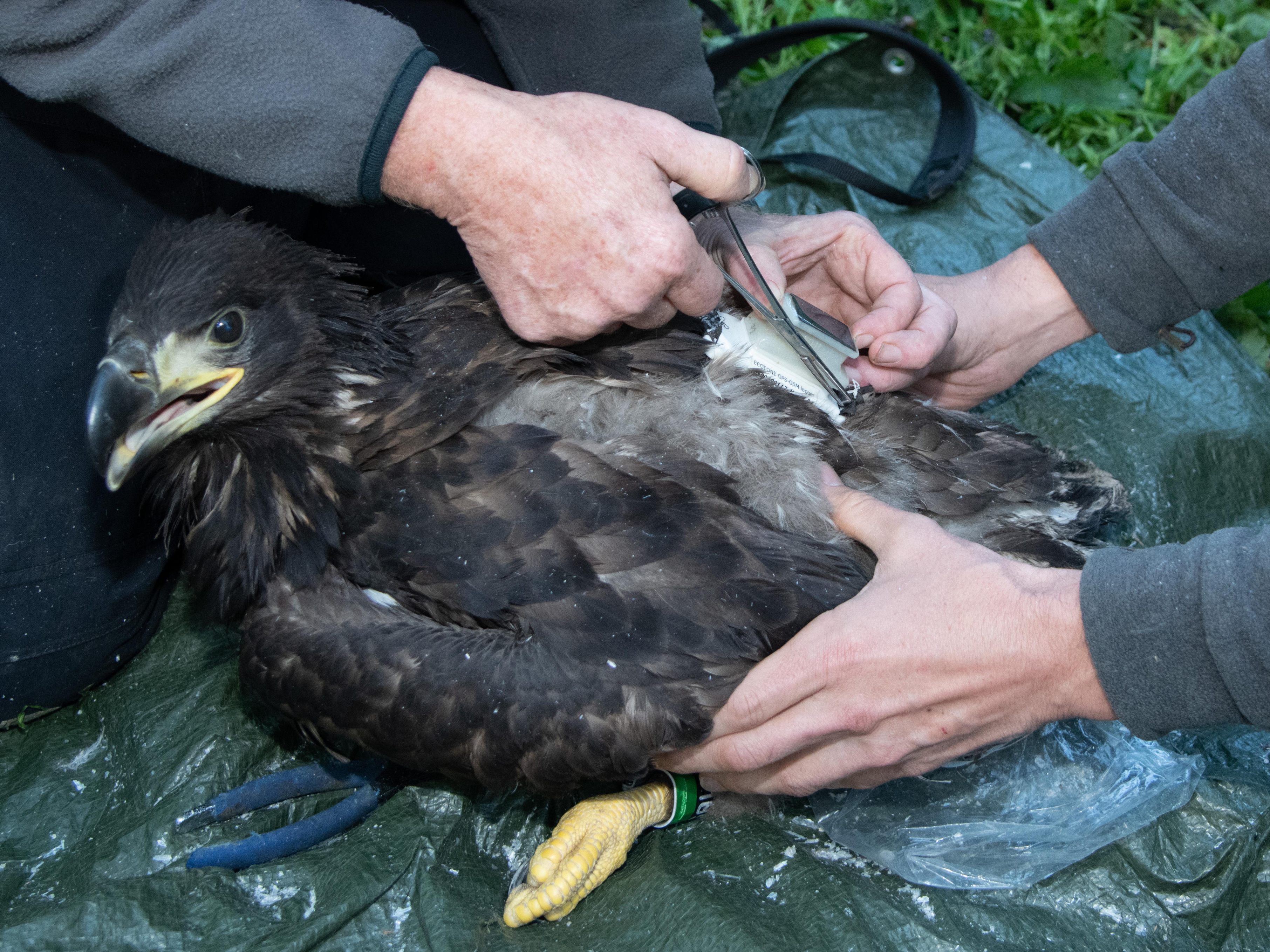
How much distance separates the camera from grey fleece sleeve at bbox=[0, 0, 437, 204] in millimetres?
1982

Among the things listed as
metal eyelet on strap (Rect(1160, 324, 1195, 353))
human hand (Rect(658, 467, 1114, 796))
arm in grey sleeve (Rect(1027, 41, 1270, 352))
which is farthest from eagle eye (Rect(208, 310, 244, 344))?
metal eyelet on strap (Rect(1160, 324, 1195, 353))

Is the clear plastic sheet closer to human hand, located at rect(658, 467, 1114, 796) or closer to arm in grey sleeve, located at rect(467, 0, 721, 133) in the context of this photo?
human hand, located at rect(658, 467, 1114, 796)

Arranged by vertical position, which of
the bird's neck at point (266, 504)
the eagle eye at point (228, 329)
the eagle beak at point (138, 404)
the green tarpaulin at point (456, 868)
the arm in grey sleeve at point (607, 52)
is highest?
the arm in grey sleeve at point (607, 52)

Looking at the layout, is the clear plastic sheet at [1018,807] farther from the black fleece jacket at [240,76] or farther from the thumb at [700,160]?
the black fleece jacket at [240,76]

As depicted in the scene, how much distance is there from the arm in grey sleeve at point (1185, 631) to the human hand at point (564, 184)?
1.01 meters

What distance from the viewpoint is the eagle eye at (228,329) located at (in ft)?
7.13

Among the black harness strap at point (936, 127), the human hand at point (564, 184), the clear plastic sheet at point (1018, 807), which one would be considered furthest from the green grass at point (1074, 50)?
the human hand at point (564, 184)

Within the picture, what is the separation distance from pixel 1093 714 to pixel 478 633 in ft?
3.98

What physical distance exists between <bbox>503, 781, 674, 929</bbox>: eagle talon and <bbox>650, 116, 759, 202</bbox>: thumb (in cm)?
137

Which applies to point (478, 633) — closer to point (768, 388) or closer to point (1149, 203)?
point (768, 388)

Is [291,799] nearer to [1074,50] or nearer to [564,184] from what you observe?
[564,184]

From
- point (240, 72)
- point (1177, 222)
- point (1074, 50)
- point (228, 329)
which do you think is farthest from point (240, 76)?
point (1074, 50)

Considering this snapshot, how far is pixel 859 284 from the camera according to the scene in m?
2.88

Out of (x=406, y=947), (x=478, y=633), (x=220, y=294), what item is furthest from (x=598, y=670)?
(x=220, y=294)
